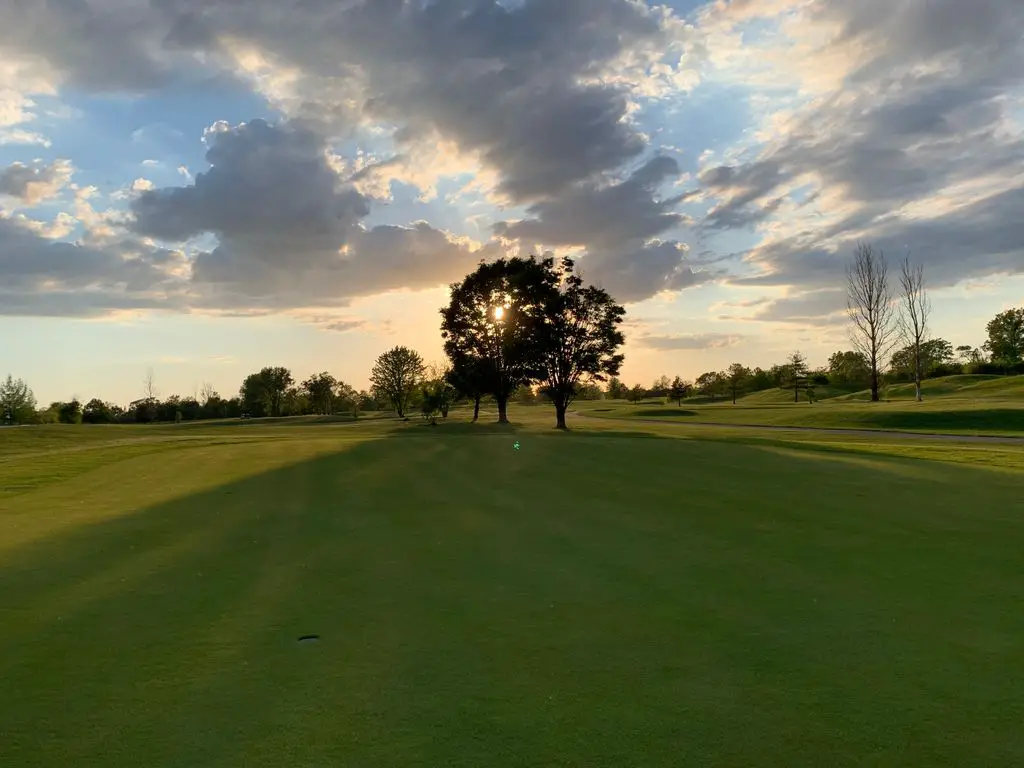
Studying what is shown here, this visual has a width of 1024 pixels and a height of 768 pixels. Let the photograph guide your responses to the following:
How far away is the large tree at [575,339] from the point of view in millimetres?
47781

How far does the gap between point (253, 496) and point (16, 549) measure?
468 centimetres

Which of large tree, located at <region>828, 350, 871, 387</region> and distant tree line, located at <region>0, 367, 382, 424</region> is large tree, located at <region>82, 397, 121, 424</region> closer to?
distant tree line, located at <region>0, 367, 382, 424</region>

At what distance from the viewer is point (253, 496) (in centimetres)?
1325

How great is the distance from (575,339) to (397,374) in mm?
51440

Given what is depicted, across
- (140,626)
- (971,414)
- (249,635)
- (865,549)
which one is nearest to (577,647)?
(249,635)

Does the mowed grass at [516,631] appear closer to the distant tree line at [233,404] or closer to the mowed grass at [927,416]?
the mowed grass at [927,416]

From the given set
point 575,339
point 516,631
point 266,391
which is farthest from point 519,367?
point 266,391

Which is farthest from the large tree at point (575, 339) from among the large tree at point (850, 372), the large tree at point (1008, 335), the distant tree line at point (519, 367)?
the large tree at point (1008, 335)

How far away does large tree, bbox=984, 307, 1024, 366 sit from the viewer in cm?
10931

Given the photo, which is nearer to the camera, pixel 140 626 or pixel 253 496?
pixel 140 626

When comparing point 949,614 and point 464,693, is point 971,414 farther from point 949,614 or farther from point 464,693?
point 464,693

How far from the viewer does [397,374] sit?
9469 centimetres

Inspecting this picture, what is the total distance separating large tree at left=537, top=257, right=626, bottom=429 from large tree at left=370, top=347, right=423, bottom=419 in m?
48.3

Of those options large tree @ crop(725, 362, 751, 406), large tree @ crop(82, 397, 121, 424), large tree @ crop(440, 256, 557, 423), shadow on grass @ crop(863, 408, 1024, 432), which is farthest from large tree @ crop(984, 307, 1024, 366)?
large tree @ crop(82, 397, 121, 424)
